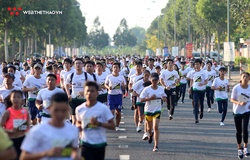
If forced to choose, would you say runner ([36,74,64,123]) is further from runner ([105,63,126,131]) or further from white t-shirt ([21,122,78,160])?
white t-shirt ([21,122,78,160])

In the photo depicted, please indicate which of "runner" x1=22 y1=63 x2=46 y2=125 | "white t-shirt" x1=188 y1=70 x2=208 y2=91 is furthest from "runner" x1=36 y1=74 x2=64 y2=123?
"white t-shirt" x1=188 y1=70 x2=208 y2=91

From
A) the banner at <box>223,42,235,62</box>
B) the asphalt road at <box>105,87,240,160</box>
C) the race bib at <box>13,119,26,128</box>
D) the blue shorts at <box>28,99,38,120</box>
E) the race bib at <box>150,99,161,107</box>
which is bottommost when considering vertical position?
the asphalt road at <box>105,87,240,160</box>

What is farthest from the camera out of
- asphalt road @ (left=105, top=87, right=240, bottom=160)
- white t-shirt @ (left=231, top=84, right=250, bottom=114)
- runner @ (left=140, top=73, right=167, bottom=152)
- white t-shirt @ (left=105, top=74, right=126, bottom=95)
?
white t-shirt @ (left=105, top=74, right=126, bottom=95)

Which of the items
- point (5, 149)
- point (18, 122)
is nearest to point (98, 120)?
point (18, 122)

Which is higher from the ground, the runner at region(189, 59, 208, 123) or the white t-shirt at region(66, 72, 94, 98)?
the white t-shirt at region(66, 72, 94, 98)

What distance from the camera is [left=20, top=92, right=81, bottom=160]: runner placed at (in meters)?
6.93

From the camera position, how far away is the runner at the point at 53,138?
6.93m

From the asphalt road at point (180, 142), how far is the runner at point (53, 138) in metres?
7.02

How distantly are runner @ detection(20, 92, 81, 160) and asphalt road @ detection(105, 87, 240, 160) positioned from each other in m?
7.02

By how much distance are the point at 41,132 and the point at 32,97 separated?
9.95 metres

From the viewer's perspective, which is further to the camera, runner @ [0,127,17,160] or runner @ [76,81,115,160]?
runner @ [76,81,115,160]

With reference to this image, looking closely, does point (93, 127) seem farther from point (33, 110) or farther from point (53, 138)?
point (33, 110)

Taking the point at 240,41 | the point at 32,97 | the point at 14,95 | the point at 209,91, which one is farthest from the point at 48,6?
the point at 14,95

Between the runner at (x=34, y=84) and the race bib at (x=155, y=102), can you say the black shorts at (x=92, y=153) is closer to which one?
→ the race bib at (x=155, y=102)
